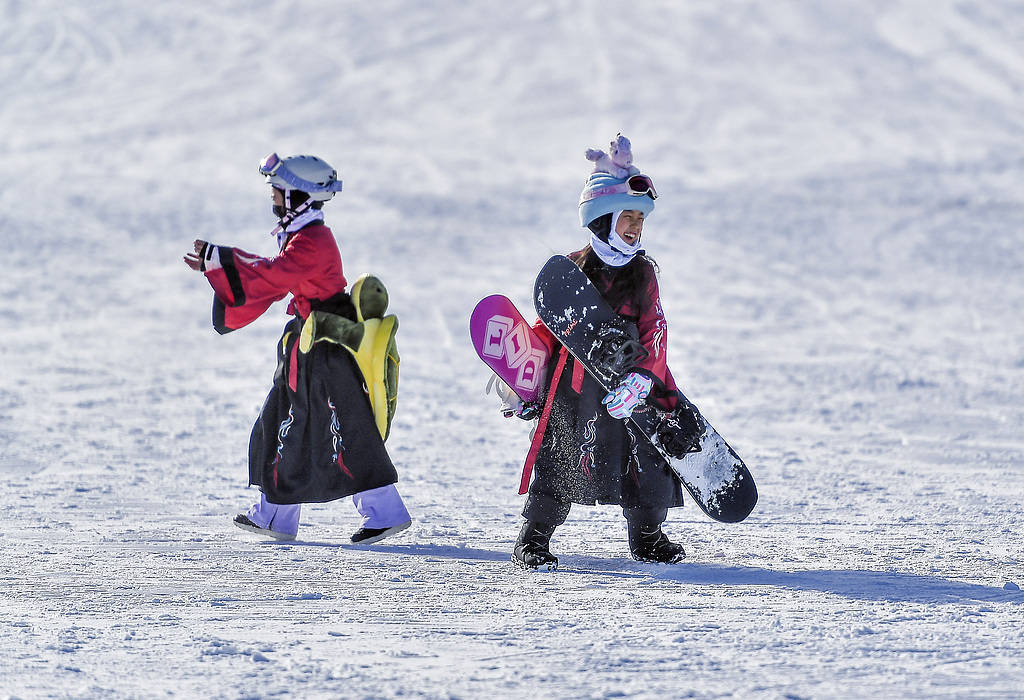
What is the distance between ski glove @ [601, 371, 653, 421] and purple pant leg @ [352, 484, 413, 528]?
1.07 metres

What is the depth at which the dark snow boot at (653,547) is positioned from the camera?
4.75m

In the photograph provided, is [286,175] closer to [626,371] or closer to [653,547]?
[626,371]

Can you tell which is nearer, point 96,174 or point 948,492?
point 948,492

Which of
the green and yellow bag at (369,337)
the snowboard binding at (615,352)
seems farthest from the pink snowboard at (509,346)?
the green and yellow bag at (369,337)

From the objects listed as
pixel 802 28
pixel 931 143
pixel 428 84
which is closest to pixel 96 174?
pixel 428 84

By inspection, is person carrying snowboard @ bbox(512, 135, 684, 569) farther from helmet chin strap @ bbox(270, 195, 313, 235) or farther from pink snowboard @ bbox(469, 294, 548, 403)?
helmet chin strap @ bbox(270, 195, 313, 235)

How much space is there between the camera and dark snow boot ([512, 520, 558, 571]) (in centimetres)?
466

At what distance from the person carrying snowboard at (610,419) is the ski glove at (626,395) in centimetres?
10

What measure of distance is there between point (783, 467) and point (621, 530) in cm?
167

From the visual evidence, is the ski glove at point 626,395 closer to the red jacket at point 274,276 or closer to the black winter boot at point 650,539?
the black winter boot at point 650,539

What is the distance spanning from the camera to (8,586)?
14.3 ft

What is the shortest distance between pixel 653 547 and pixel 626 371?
2.33 ft

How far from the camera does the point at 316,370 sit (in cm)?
498

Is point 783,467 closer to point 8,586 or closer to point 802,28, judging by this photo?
point 8,586
